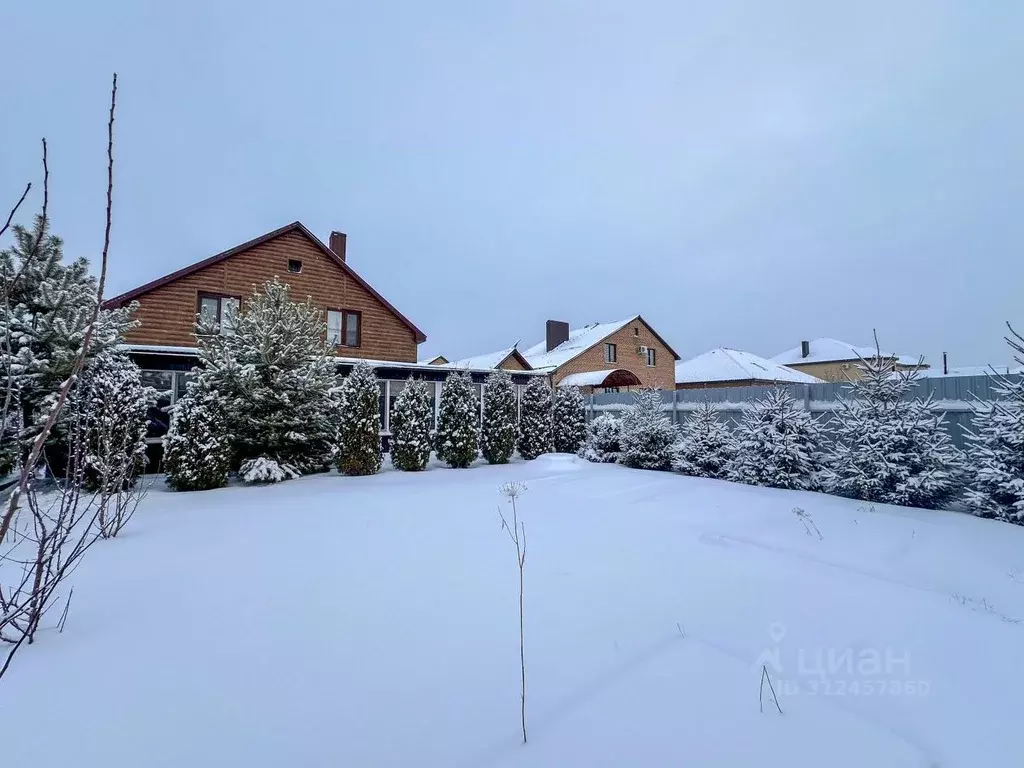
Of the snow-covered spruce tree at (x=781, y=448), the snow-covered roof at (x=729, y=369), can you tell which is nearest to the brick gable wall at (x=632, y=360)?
the snow-covered roof at (x=729, y=369)

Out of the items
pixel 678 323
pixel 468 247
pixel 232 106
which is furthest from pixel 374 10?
pixel 678 323

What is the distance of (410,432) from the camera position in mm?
9914

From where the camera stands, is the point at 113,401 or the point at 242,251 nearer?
the point at 113,401

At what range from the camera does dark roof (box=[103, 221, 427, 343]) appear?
12227 mm

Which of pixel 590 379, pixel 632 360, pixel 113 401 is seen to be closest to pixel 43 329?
pixel 113 401

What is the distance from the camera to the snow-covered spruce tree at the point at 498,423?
11180 mm

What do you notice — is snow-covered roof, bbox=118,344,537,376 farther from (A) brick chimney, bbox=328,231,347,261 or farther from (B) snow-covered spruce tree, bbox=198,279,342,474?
(A) brick chimney, bbox=328,231,347,261

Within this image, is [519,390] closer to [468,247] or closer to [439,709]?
[439,709]

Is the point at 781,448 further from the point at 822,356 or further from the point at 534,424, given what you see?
the point at 822,356

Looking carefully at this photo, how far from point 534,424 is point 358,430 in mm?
4810

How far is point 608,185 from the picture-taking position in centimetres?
2478

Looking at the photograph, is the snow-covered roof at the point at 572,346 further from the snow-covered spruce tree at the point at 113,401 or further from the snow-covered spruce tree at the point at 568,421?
the snow-covered spruce tree at the point at 113,401

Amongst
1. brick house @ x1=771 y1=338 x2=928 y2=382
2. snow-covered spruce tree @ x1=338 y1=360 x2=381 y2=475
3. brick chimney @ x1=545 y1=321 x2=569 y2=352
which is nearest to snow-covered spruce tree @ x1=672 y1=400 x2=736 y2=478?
snow-covered spruce tree @ x1=338 y1=360 x2=381 y2=475

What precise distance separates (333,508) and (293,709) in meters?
4.16
